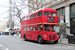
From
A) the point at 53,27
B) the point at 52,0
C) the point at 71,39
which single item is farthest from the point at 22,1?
the point at 71,39

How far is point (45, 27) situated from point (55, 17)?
1953mm

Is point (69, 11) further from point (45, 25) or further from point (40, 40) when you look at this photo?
point (40, 40)

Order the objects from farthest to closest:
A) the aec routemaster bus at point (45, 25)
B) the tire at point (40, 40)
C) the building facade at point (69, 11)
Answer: the building facade at point (69, 11)
the tire at point (40, 40)
the aec routemaster bus at point (45, 25)

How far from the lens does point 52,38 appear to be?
50.4 feet

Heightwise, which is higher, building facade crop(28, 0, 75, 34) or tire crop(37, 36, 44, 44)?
building facade crop(28, 0, 75, 34)

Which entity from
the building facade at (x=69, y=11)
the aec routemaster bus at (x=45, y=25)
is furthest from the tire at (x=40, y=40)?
the building facade at (x=69, y=11)

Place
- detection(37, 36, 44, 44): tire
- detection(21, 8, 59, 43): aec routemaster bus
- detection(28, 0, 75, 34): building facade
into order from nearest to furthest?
detection(21, 8, 59, 43): aec routemaster bus < detection(37, 36, 44, 44): tire < detection(28, 0, 75, 34): building facade

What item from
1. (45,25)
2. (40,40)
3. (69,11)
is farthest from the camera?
(69,11)

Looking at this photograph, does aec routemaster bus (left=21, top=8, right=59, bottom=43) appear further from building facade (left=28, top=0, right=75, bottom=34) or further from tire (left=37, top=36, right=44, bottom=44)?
building facade (left=28, top=0, right=75, bottom=34)

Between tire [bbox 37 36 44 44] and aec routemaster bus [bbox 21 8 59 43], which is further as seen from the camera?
tire [bbox 37 36 44 44]

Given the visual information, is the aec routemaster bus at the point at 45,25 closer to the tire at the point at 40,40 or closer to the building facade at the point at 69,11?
the tire at the point at 40,40

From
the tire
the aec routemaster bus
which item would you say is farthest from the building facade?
the tire

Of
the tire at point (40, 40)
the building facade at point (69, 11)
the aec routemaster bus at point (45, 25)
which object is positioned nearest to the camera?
the aec routemaster bus at point (45, 25)

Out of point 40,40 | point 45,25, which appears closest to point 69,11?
point 45,25
